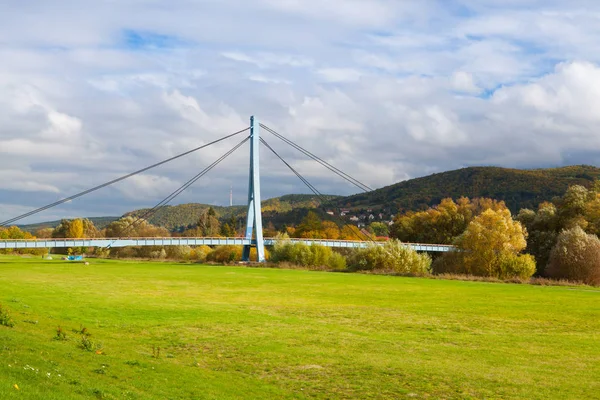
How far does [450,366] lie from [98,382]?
817 centimetres

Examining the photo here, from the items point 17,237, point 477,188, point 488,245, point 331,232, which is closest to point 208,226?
point 17,237

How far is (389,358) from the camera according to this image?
52.6 feet

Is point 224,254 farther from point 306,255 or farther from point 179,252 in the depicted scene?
point 306,255

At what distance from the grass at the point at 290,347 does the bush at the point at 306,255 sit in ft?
121

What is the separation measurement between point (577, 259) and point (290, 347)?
46.4 m

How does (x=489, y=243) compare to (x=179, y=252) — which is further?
(x=179, y=252)

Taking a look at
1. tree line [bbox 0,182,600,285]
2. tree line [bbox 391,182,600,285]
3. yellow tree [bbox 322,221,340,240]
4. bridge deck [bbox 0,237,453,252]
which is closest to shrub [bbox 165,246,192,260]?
tree line [bbox 0,182,600,285]

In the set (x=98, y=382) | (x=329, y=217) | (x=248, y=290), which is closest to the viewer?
(x=98, y=382)

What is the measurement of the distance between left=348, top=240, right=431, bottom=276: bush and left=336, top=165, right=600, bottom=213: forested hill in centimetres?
7989

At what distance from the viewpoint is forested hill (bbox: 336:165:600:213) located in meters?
139

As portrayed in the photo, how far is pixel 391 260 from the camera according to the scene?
192 ft

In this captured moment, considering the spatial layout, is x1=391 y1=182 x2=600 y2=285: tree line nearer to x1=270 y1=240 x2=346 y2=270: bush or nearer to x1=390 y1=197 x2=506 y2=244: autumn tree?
x1=390 y1=197 x2=506 y2=244: autumn tree

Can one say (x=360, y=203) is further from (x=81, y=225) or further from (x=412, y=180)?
(x=81, y=225)

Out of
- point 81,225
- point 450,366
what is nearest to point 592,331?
point 450,366
